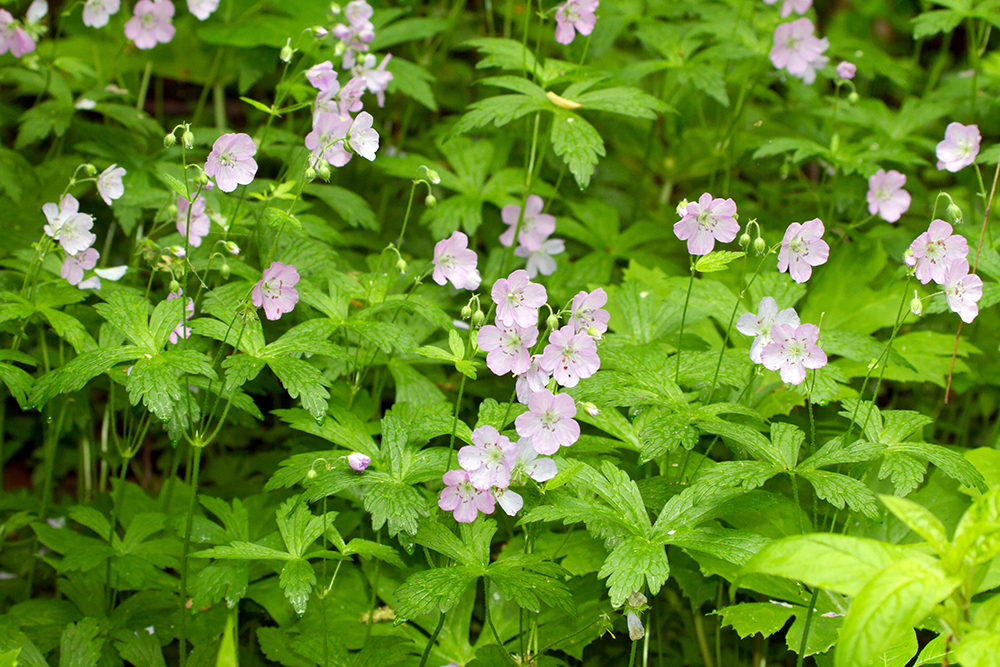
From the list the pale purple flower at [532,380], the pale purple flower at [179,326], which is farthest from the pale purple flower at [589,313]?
the pale purple flower at [179,326]

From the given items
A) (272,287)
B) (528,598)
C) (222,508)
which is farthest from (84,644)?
(528,598)

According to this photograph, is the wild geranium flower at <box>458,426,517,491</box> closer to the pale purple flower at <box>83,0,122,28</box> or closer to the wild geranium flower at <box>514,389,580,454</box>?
the wild geranium flower at <box>514,389,580,454</box>

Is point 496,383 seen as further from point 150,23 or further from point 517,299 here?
point 150,23

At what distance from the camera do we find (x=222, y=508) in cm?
225

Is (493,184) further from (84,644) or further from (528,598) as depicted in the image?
(84,644)

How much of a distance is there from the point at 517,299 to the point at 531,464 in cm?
37

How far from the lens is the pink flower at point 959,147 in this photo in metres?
2.73

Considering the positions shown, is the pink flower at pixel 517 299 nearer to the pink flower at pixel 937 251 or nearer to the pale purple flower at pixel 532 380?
the pale purple flower at pixel 532 380

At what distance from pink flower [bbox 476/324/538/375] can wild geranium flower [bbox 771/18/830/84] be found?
2227mm

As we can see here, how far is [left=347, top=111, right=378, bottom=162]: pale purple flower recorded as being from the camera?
2.15 metres

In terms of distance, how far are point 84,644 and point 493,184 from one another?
216cm

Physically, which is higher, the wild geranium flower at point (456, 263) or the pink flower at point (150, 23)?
the pink flower at point (150, 23)

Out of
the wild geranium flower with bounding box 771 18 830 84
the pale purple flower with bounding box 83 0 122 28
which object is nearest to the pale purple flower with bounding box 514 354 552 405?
the wild geranium flower with bounding box 771 18 830 84

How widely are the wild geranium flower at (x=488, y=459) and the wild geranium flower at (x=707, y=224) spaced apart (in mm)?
648
